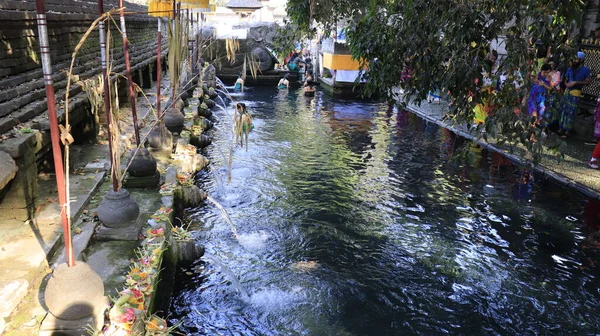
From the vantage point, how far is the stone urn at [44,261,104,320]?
3629 millimetres

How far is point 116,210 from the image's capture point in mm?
5188

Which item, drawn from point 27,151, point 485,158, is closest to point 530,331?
point 27,151

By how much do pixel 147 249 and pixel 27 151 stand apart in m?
1.71

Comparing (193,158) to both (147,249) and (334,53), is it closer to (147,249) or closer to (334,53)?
(147,249)

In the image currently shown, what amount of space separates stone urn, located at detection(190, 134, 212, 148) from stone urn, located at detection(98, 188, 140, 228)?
21.1 feet

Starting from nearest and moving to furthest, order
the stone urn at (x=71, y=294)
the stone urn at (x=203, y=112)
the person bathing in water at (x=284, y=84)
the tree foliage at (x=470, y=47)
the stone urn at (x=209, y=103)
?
the stone urn at (x=71, y=294)
the tree foliage at (x=470, y=47)
the stone urn at (x=203, y=112)
the stone urn at (x=209, y=103)
the person bathing in water at (x=284, y=84)

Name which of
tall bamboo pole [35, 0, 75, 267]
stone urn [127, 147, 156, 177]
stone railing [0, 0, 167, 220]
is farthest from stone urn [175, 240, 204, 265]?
tall bamboo pole [35, 0, 75, 267]

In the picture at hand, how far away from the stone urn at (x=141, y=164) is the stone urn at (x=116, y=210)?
1584 mm

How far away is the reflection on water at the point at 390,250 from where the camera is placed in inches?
221

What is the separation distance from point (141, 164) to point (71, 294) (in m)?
3.42

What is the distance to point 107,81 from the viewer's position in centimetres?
492

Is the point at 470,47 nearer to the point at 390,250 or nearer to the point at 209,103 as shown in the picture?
the point at 390,250

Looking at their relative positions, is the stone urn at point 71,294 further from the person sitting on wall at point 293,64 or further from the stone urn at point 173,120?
the person sitting on wall at point 293,64

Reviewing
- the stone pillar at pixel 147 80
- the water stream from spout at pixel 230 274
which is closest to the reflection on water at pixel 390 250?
the water stream from spout at pixel 230 274
